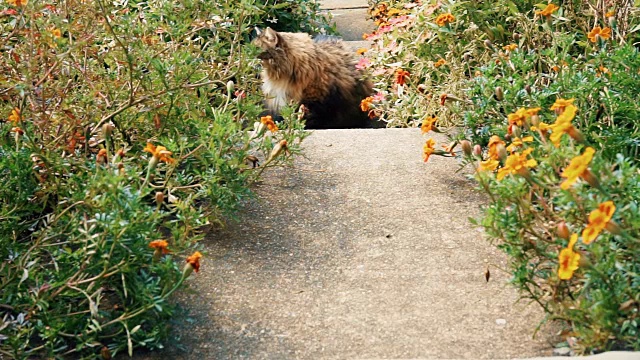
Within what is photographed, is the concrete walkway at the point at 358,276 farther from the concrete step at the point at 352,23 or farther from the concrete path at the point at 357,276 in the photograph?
the concrete step at the point at 352,23

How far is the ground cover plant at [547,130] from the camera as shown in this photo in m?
2.19

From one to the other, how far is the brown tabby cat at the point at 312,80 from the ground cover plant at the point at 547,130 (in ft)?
0.68

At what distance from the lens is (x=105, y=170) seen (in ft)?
8.20

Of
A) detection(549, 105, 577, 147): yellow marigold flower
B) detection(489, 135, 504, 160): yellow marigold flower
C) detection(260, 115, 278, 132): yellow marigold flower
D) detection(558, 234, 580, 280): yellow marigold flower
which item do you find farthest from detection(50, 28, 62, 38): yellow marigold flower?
detection(558, 234, 580, 280): yellow marigold flower

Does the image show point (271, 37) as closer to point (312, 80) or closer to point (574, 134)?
point (312, 80)

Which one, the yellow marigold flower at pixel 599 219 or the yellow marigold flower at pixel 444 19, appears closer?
the yellow marigold flower at pixel 599 219

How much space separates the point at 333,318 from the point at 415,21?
289 cm

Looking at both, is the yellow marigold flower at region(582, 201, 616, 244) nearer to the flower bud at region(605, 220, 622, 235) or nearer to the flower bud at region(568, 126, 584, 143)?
the flower bud at region(605, 220, 622, 235)

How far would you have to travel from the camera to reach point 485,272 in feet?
9.41

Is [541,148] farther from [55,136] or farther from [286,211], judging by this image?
[55,136]

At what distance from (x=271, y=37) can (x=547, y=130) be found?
3.08 m

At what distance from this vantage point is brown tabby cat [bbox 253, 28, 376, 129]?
216 inches

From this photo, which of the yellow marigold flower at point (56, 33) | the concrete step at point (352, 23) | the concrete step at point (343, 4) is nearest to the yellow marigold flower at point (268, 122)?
the yellow marigold flower at point (56, 33)

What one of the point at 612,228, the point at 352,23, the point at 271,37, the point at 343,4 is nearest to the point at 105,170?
Answer: the point at 612,228
